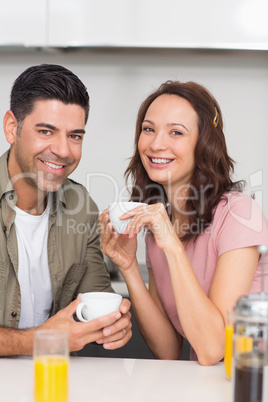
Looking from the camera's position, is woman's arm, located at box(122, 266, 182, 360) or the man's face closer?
woman's arm, located at box(122, 266, 182, 360)

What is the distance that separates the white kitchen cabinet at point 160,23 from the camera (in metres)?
2.19

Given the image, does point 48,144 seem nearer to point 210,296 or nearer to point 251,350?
point 210,296

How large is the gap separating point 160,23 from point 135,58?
0.28 m

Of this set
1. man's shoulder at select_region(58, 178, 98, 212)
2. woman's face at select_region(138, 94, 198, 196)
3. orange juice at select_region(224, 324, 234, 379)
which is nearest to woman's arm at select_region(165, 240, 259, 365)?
orange juice at select_region(224, 324, 234, 379)

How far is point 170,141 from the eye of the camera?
1.44 meters

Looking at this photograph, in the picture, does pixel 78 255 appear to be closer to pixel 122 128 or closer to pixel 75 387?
pixel 75 387

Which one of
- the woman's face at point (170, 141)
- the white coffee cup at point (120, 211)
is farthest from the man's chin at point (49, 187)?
the white coffee cup at point (120, 211)

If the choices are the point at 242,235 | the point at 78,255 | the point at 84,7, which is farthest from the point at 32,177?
the point at 84,7

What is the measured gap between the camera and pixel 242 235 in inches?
48.1

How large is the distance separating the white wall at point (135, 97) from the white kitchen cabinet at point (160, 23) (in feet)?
0.69

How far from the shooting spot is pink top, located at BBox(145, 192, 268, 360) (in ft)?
4.02

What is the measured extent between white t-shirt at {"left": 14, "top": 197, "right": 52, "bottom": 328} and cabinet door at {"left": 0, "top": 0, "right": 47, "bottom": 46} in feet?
3.17

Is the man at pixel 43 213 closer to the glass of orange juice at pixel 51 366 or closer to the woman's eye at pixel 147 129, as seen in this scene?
the woman's eye at pixel 147 129

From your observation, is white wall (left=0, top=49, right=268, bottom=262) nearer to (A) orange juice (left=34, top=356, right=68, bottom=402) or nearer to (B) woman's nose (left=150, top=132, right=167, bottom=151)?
(B) woman's nose (left=150, top=132, right=167, bottom=151)
